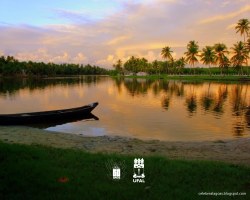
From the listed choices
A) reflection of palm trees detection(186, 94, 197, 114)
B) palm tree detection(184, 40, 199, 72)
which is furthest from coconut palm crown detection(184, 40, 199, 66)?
reflection of palm trees detection(186, 94, 197, 114)

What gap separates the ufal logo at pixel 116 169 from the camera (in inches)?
356

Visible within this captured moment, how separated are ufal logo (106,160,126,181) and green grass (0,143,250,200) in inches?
5.2

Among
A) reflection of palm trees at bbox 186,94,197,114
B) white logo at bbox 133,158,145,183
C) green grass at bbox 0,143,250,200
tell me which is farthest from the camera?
reflection of palm trees at bbox 186,94,197,114

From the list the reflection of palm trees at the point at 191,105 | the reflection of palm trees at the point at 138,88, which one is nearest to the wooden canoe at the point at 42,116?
the reflection of palm trees at the point at 191,105

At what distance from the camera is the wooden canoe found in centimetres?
2673

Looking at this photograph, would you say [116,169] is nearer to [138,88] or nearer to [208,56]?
[138,88]

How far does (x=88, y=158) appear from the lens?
1092 centimetres

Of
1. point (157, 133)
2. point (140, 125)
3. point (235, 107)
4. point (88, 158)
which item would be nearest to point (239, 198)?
point (88, 158)

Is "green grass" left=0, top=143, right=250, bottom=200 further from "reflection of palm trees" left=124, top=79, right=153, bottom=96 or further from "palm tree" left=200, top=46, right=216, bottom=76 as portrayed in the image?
"palm tree" left=200, top=46, right=216, bottom=76

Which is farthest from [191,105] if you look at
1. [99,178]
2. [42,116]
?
[99,178]

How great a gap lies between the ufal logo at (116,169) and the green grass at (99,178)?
0.13 metres

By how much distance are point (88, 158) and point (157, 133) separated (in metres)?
15.2

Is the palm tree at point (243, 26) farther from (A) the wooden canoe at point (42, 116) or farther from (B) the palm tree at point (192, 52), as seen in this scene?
(A) the wooden canoe at point (42, 116)

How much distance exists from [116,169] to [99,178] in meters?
0.61
